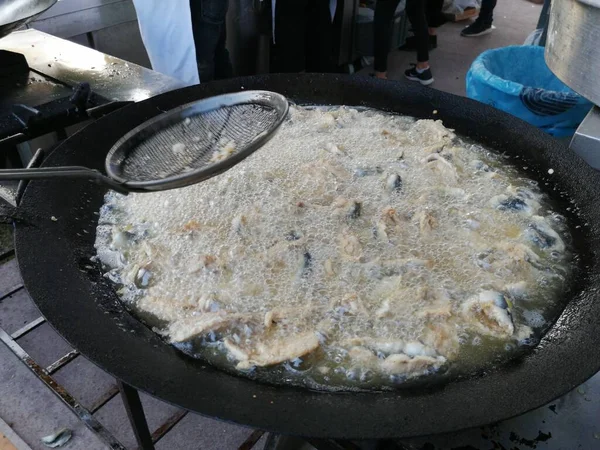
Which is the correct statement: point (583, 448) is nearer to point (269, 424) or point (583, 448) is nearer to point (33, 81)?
point (269, 424)

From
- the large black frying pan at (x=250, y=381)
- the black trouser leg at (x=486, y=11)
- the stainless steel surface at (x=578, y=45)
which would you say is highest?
the stainless steel surface at (x=578, y=45)

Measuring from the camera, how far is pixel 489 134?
203 centimetres

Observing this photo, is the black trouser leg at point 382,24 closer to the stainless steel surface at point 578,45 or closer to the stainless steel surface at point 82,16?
the stainless steel surface at point 82,16

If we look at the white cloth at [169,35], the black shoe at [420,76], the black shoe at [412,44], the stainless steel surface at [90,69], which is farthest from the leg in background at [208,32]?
the black shoe at [412,44]

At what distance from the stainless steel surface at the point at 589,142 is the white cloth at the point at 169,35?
2.36m

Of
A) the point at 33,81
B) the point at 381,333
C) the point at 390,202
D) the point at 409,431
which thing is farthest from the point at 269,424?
the point at 33,81

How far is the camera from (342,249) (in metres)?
1.52

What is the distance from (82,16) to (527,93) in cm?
308

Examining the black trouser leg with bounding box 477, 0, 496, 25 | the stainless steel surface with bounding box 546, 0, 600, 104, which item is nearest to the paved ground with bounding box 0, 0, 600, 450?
the stainless steel surface with bounding box 546, 0, 600, 104

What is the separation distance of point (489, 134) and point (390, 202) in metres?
0.64

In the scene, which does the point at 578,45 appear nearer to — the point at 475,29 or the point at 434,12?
the point at 434,12

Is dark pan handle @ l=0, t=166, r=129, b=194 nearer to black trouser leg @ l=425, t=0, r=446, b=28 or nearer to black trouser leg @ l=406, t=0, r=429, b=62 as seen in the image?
black trouser leg @ l=406, t=0, r=429, b=62

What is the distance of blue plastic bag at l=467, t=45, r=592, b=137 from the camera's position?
268 centimetres

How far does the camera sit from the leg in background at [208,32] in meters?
3.52
